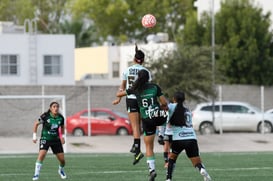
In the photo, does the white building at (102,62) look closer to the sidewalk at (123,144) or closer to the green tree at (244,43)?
the green tree at (244,43)

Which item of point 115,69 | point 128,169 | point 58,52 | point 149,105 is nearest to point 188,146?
point 149,105

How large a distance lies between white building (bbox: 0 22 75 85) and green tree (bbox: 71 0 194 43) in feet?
90.4

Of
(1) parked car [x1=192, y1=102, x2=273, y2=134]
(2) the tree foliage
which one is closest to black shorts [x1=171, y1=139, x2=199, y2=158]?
(1) parked car [x1=192, y1=102, x2=273, y2=134]

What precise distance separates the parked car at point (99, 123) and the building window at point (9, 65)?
38.9 ft

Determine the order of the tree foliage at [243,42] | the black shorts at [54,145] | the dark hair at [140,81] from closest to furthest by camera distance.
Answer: the dark hair at [140,81] < the black shorts at [54,145] < the tree foliage at [243,42]

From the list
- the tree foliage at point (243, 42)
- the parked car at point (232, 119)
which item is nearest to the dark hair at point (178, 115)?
the parked car at point (232, 119)

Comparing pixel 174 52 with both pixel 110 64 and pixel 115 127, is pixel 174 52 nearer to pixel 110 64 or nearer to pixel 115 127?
pixel 115 127

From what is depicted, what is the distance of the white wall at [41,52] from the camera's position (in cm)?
5194

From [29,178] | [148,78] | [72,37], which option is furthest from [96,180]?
[72,37]

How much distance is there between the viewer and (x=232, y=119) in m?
42.9

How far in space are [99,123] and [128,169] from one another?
19.4 m

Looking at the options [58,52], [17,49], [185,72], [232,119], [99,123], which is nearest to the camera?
[185,72]

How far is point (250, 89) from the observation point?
4753cm

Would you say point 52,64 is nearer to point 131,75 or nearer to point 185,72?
point 185,72
